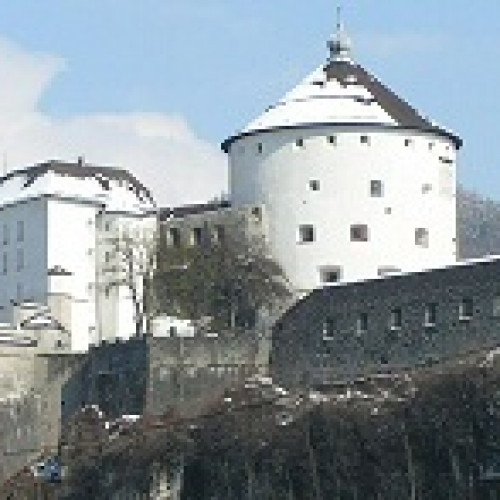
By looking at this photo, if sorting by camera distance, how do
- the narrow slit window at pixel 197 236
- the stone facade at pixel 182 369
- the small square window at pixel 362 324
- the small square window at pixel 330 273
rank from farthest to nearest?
the narrow slit window at pixel 197 236
the small square window at pixel 330 273
the stone facade at pixel 182 369
the small square window at pixel 362 324

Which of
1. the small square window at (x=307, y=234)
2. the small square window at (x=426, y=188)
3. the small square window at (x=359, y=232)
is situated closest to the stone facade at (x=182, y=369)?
→ the small square window at (x=307, y=234)

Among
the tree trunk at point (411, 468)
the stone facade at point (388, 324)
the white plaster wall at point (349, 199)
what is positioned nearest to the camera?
the tree trunk at point (411, 468)

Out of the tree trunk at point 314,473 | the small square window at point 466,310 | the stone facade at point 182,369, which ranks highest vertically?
the small square window at point 466,310

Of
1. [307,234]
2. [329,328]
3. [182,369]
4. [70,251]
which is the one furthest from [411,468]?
[70,251]

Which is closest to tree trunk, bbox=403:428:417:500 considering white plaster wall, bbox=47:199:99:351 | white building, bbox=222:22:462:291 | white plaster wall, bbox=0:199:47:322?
white building, bbox=222:22:462:291

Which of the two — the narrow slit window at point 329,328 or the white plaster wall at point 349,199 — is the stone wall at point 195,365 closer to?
the narrow slit window at point 329,328

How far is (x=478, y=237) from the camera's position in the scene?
6437 inches

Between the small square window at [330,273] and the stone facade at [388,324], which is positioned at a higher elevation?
the small square window at [330,273]

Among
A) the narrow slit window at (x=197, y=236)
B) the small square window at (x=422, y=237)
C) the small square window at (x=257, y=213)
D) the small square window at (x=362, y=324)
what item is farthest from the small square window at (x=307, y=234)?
the small square window at (x=362, y=324)

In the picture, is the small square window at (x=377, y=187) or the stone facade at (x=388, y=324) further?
the small square window at (x=377, y=187)

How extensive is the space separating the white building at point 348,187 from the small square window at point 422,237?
35 mm

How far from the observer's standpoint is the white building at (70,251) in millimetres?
84875

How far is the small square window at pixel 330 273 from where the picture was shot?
258ft

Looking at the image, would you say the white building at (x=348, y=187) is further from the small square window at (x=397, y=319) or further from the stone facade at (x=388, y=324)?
the small square window at (x=397, y=319)
